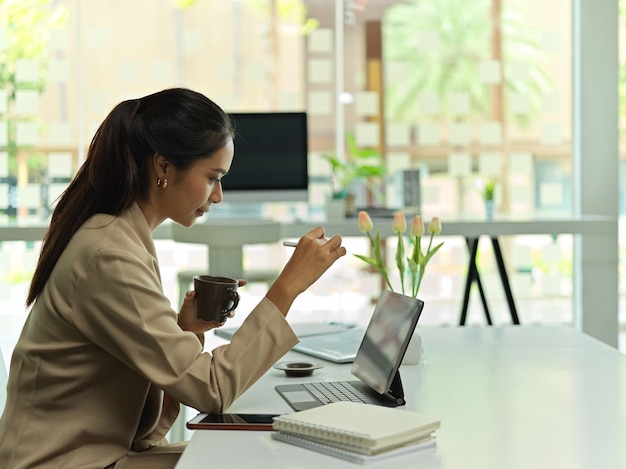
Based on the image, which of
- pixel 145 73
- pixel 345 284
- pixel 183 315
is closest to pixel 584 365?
pixel 183 315

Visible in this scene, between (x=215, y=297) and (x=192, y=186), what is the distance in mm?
210

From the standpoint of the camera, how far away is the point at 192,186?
5.15ft

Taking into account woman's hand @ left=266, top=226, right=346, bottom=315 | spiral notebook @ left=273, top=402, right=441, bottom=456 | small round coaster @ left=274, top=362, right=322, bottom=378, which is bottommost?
small round coaster @ left=274, top=362, right=322, bottom=378

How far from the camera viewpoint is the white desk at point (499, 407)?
3.90 feet

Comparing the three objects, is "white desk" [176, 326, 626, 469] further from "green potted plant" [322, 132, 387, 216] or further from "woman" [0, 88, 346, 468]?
"green potted plant" [322, 132, 387, 216]

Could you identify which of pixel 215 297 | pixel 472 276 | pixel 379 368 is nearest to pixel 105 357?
pixel 215 297

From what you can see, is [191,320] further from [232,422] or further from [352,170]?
[352,170]

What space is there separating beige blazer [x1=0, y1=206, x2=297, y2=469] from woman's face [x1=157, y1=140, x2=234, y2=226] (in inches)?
3.5

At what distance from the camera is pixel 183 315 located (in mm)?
1739

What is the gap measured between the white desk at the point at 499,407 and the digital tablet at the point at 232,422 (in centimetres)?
2

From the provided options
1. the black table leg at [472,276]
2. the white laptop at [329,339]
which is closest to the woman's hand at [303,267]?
the white laptop at [329,339]

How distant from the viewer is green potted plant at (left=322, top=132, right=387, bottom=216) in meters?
4.57

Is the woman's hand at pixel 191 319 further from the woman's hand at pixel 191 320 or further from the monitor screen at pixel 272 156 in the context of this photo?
the monitor screen at pixel 272 156

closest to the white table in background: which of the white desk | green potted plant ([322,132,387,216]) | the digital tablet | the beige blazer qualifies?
green potted plant ([322,132,387,216])
